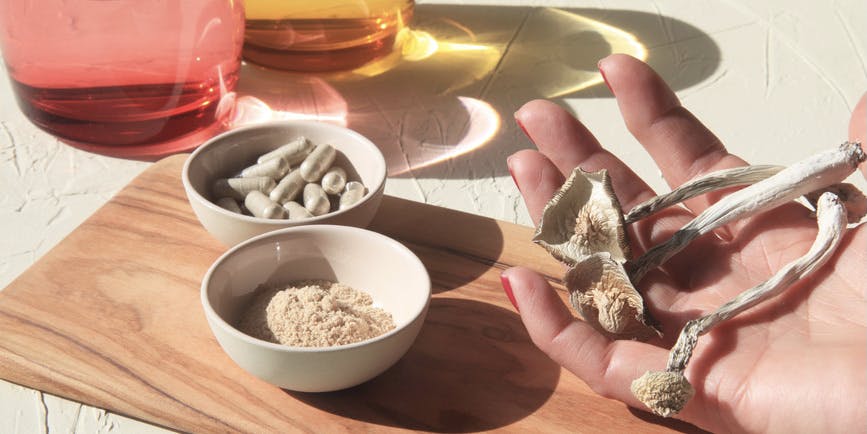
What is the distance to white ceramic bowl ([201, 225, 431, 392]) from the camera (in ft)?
1.74

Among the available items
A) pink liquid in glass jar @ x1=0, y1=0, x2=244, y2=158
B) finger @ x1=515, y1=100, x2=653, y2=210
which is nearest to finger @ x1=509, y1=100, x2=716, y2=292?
finger @ x1=515, y1=100, x2=653, y2=210

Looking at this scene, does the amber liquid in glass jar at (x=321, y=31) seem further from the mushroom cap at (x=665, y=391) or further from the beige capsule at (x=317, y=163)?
the mushroom cap at (x=665, y=391)

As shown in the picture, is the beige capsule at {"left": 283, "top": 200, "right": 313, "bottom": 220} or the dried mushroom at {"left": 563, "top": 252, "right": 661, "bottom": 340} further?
the beige capsule at {"left": 283, "top": 200, "right": 313, "bottom": 220}

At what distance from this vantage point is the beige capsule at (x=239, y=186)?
0.72 m

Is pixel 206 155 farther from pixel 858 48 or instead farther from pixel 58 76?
pixel 858 48

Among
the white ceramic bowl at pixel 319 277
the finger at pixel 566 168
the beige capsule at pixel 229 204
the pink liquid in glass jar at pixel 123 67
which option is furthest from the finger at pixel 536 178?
the pink liquid in glass jar at pixel 123 67

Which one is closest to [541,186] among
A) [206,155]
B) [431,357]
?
[431,357]

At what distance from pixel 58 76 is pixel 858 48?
0.86 meters

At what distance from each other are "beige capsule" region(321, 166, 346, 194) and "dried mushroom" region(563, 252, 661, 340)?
216mm

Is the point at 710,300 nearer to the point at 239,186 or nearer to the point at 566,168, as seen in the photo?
the point at 566,168

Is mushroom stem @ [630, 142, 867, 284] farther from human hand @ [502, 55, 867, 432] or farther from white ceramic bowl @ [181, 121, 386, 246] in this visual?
white ceramic bowl @ [181, 121, 386, 246]

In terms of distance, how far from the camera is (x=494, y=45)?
1.12m

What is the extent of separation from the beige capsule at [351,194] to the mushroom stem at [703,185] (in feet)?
0.66

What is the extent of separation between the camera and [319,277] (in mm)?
655
